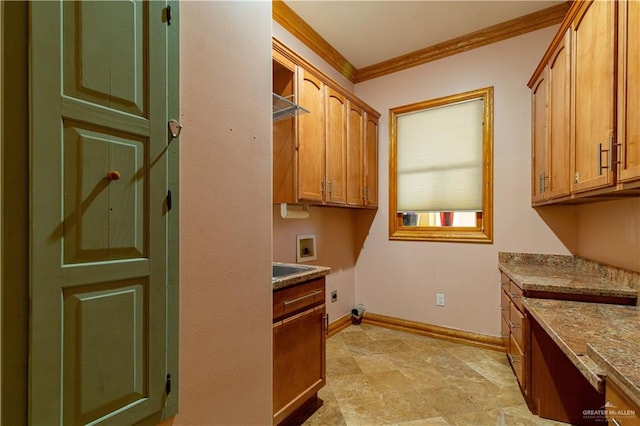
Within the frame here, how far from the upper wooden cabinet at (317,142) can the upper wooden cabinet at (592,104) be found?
1549mm

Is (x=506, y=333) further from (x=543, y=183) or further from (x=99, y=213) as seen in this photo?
(x=99, y=213)

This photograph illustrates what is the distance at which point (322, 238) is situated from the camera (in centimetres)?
316

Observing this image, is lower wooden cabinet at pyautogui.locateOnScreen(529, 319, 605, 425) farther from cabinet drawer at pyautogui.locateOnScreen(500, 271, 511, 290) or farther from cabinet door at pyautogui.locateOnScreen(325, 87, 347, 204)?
cabinet door at pyautogui.locateOnScreen(325, 87, 347, 204)

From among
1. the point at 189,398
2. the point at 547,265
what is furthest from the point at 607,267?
the point at 189,398

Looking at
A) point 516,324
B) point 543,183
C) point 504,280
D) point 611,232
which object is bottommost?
point 516,324

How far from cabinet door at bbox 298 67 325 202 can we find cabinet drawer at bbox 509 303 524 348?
161 centimetres

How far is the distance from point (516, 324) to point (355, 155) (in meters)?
1.93

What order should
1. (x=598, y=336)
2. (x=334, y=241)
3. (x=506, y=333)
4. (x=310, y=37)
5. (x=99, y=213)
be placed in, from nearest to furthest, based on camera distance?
(x=99, y=213)
(x=598, y=336)
(x=506, y=333)
(x=310, y=37)
(x=334, y=241)

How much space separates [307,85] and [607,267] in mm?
2505

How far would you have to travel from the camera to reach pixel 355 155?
9.98 feet

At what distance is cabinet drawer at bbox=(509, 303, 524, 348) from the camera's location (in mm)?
Result: 1950

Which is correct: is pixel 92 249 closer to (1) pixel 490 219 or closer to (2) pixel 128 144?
(2) pixel 128 144

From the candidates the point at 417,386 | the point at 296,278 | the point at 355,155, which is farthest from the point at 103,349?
the point at 355,155

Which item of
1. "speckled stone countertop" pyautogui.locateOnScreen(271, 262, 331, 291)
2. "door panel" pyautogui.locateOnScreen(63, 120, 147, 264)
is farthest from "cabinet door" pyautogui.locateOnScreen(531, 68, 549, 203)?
"door panel" pyautogui.locateOnScreen(63, 120, 147, 264)
